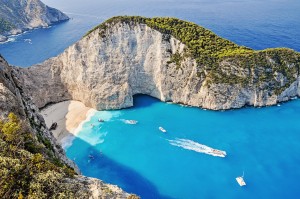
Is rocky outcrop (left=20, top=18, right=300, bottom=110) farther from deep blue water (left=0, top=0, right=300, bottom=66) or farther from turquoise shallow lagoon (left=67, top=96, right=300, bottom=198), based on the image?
deep blue water (left=0, top=0, right=300, bottom=66)

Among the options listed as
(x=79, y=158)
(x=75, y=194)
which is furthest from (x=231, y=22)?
(x=75, y=194)

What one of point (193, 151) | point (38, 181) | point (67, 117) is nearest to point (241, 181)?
point (193, 151)

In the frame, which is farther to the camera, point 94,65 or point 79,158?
point 94,65

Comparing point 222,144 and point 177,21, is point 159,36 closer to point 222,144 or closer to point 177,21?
point 177,21

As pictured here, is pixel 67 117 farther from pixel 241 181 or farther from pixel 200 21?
pixel 200 21

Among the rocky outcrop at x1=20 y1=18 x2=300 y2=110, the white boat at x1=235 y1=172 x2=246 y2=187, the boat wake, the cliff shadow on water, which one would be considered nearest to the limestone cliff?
the cliff shadow on water

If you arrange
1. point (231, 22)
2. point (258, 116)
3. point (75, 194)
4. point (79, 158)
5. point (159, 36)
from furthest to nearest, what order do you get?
point (231, 22) → point (159, 36) → point (258, 116) → point (79, 158) → point (75, 194)

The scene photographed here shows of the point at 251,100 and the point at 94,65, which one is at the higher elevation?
the point at 94,65
